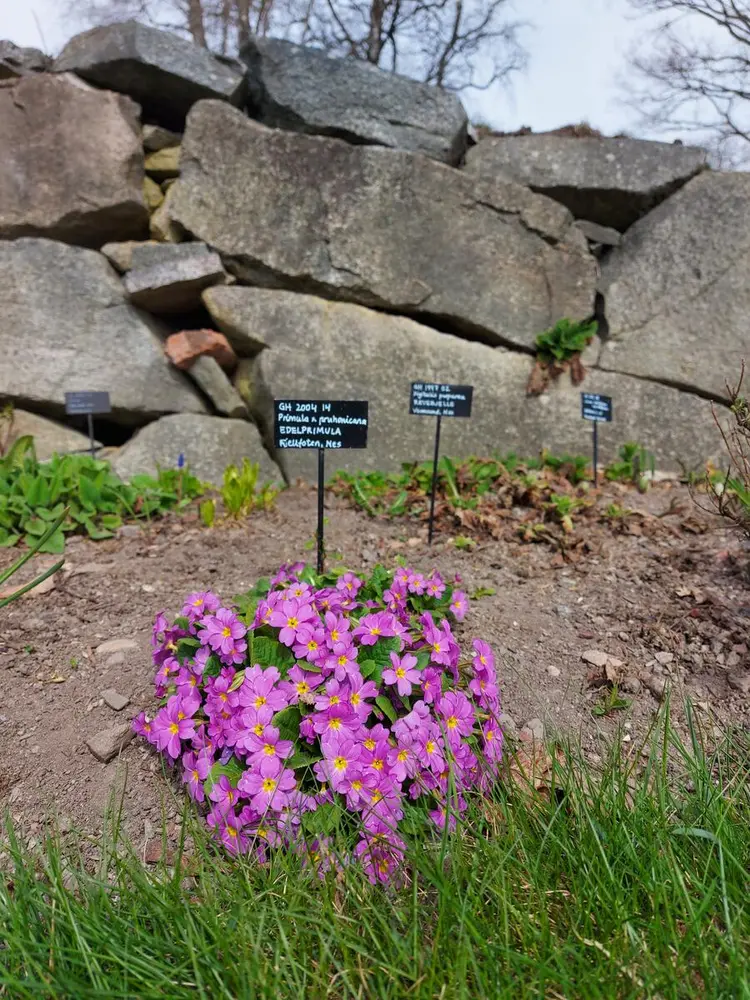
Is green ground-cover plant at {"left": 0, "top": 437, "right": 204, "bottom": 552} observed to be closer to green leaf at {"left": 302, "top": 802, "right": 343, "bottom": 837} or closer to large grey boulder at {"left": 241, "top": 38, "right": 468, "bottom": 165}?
green leaf at {"left": 302, "top": 802, "right": 343, "bottom": 837}

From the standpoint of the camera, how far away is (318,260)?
15.2ft

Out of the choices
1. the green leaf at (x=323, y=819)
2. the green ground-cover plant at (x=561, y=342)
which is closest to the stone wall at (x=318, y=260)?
the green ground-cover plant at (x=561, y=342)

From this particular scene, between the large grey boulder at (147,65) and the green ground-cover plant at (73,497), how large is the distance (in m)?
3.11

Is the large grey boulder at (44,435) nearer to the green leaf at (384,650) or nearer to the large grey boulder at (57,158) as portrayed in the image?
the large grey boulder at (57,158)

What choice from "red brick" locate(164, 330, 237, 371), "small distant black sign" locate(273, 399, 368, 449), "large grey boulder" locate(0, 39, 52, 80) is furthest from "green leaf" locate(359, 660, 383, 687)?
"large grey boulder" locate(0, 39, 52, 80)

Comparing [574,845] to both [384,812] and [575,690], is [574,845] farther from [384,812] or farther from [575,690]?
[575,690]

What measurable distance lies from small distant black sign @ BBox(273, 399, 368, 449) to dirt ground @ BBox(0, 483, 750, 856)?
2.11ft

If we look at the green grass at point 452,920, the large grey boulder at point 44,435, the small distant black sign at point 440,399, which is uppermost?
the small distant black sign at point 440,399

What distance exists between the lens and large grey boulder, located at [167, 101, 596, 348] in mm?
4535

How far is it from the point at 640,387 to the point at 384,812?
4578 mm

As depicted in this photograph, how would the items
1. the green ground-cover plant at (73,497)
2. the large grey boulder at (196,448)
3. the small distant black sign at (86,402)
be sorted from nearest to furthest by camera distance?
the green ground-cover plant at (73,497)
the small distant black sign at (86,402)
the large grey boulder at (196,448)

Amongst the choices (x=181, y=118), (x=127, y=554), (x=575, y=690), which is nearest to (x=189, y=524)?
(x=127, y=554)

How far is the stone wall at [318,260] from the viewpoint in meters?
4.42

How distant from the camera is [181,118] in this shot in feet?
16.5
